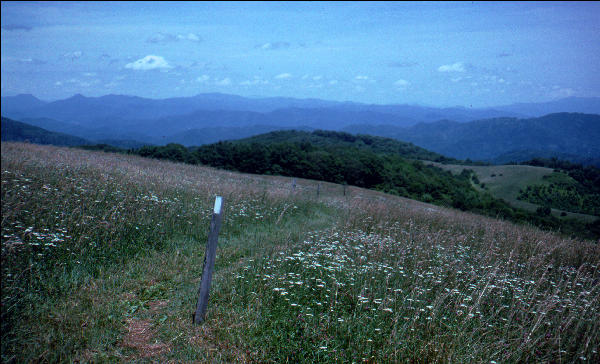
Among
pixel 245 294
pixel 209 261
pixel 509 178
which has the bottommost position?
pixel 245 294

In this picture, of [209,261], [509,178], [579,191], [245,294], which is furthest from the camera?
[509,178]

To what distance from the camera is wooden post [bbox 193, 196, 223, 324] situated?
4.12 metres

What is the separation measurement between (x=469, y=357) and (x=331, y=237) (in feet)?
13.8

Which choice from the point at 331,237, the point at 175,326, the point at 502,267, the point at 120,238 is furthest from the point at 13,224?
the point at 502,267

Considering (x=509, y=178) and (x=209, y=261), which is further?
(x=509, y=178)

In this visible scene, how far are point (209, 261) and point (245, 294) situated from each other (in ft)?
3.62

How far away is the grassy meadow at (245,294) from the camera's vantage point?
3777 mm

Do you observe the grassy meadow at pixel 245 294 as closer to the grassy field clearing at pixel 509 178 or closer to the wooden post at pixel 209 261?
the wooden post at pixel 209 261

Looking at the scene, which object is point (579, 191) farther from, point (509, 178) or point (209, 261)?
point (509, 178)

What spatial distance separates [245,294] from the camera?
4969mm

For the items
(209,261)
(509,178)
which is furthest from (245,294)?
(509,178)

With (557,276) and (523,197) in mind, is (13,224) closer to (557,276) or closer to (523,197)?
(557,276)

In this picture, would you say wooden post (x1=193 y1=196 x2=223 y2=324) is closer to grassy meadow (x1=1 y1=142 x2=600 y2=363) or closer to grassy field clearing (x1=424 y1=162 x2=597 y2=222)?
grassy meadow (x1=1 y1=142 x2=600 y2=363)

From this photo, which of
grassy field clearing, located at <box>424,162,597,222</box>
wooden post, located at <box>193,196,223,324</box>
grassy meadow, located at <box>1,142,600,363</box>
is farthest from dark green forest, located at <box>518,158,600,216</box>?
wooden post, located at <box>193,196,223,324</box>
